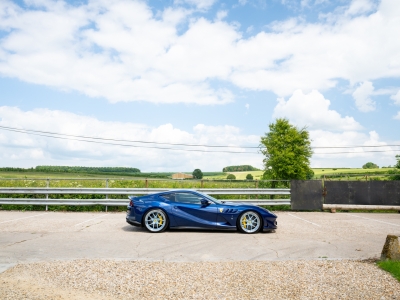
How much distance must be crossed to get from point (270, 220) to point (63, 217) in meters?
7.87

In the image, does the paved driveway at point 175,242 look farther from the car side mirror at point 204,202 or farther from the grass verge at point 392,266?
the grass verge at point 392,266

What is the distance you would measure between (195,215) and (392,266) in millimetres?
5314

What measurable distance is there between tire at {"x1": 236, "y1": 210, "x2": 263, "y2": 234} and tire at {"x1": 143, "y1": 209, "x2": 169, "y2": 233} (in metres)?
2.07

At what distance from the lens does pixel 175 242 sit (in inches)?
344

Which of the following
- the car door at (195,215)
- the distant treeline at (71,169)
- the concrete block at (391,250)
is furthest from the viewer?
the distant treeline at (71,169)

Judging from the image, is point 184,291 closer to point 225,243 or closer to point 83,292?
point 83,292

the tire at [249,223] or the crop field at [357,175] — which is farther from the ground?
the crop field at [357,175]

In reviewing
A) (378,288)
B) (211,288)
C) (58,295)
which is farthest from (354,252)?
(58,295)

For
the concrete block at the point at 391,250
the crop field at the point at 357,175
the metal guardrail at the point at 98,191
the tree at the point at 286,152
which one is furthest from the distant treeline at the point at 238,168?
the concrete block at the point at 391,250

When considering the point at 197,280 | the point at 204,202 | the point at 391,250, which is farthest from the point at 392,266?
the point at 204,202

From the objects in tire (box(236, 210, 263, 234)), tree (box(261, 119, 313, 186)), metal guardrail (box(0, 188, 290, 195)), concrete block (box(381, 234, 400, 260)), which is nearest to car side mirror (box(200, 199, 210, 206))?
tire (box(236, 210, 263, 234))

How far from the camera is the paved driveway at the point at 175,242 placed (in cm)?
726

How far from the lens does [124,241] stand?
8.77 m

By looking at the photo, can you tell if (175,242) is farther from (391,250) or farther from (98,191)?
(98,191)
